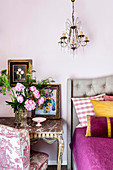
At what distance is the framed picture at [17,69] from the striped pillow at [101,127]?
1.21 meters

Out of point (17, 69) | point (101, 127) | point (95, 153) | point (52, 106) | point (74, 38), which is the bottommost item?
point (95, 153)

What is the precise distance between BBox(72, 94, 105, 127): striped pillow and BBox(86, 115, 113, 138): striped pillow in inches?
11.4

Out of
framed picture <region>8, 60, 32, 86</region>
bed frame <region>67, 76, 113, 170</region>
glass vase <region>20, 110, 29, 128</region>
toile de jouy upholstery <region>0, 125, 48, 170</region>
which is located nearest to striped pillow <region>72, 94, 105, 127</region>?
bed frame <region>67, 76, 113, 170</region>

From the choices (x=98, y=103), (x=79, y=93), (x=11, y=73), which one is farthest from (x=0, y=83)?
(x=98, y=103)

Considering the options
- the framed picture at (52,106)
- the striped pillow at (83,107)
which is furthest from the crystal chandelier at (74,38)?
the striped pillow at (83,107)

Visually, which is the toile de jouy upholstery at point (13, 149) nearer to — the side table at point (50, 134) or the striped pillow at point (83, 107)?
the side table at point (50, 134)

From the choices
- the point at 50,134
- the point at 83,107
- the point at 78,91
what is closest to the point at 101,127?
the point at 83,107

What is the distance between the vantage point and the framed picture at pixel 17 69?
2592 mm

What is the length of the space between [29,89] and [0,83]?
49 centimetres

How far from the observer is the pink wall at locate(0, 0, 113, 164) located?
254 centimetres

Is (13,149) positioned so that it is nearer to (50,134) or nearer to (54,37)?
(50,134)

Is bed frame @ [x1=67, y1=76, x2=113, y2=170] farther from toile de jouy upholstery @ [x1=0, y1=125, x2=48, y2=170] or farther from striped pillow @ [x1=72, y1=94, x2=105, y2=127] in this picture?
toile de jouy upholstery @ [x1=0, y1=125, x2=48, y2=170]

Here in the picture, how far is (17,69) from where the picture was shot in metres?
2.60

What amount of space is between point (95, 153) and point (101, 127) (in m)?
0.46
